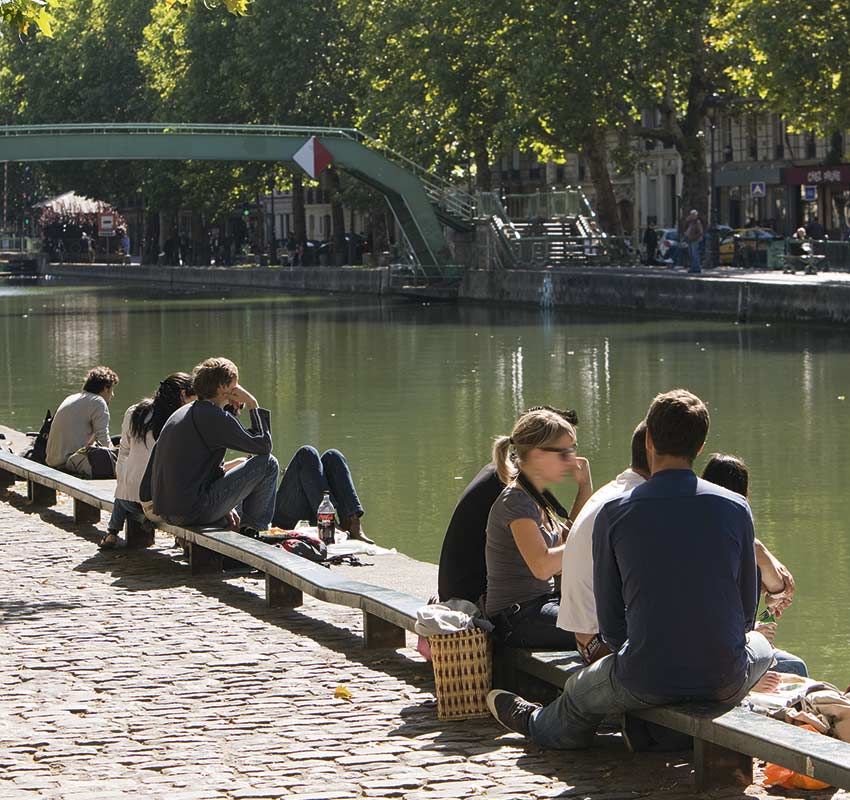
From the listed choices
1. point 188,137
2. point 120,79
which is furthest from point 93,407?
point 120,79

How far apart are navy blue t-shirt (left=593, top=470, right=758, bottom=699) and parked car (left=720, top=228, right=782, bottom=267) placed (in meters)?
52.0

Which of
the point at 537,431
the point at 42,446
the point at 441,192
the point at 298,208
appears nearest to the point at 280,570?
the point at 537,431

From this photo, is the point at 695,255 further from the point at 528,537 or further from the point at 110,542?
the point at 528,537

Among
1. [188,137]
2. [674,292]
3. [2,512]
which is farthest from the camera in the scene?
[188,137]

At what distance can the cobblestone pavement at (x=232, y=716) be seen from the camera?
7.18 metres

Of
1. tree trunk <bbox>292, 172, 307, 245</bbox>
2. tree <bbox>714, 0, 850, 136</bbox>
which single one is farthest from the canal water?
tree trunk <bbox>292, 172, 307, 245</bbox>

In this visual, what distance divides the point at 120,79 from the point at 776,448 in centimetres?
7814

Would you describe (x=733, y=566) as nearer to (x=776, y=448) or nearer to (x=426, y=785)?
(x=426, y=785)

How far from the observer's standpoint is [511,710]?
25.7ft

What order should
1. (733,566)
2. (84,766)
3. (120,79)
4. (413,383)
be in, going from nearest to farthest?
(733,566) → (84,766) → (413,383) → (120,79)

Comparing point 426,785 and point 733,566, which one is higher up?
point 733,566

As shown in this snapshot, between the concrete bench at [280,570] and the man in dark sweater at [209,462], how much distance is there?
16 centimetres

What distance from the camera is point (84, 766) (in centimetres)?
748

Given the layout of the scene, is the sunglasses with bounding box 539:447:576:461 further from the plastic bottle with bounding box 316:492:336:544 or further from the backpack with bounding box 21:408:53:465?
the backpack with bounding box 21:408:53:465
